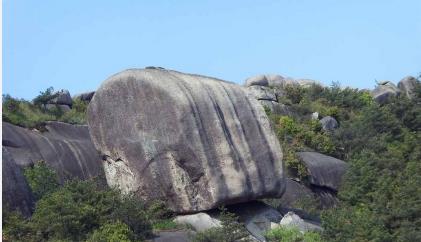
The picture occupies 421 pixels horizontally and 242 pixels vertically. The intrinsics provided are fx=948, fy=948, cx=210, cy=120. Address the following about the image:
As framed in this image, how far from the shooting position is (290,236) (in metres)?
22.6

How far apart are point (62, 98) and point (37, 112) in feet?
11.0

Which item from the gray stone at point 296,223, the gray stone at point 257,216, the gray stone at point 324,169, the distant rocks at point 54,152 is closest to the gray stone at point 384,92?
the gray stone at point 324,169

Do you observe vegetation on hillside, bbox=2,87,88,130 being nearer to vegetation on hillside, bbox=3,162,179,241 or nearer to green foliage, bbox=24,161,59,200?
green foliage, bbox=24,161,59,200

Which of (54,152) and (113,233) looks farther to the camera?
(54,152)

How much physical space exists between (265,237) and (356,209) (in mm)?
5055

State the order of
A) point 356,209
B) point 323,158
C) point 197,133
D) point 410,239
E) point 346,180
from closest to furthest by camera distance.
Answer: point 410,239 → point 197,133 → point 356,209 → point 346,180 → point 323,158

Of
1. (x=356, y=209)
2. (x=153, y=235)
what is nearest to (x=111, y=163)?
(x=153, y=235)

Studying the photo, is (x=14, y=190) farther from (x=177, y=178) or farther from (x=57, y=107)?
(x=57, y=107)

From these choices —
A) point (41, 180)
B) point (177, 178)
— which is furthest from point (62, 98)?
point (177, 178)

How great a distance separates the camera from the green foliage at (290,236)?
73.8 feet

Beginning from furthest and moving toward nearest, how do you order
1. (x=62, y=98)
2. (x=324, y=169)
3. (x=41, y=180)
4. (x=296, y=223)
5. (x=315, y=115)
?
1. (x=315, y=115)
2. (x=62, y=98)
3. (x=324, y=169)
4. (x=41, y=180)
5. (x=296, y=223)

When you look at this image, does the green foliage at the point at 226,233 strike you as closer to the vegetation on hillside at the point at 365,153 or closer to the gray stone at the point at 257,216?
the gray stone at the point at 257,216

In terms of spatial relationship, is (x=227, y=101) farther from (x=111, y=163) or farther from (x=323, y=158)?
(x=323, y=158)

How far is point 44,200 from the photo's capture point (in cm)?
2158
